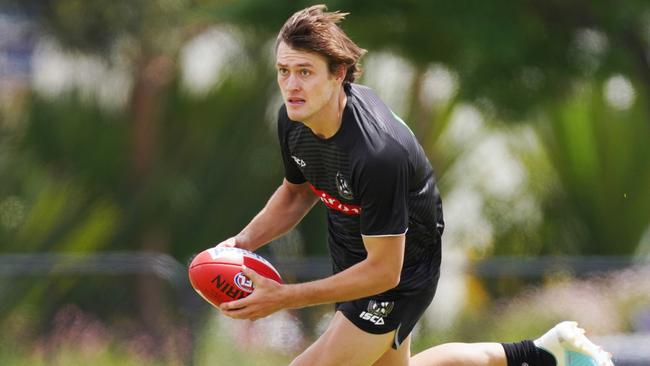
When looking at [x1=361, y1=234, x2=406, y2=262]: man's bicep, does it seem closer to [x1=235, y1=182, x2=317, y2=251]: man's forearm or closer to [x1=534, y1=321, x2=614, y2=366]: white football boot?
[x1=235, y1=182, x2=317, y2=251]: man's forearm

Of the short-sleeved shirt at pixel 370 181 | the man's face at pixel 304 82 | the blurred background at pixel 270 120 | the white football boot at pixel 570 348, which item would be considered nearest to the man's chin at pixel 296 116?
the man's face at pixel 304 82

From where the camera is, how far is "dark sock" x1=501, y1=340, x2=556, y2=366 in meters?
6.88

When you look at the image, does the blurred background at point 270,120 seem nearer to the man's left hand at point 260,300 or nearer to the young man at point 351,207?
the young man at point 351,207

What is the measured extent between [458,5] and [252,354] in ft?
13.2

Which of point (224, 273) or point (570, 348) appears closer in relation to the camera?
point (224, 273)

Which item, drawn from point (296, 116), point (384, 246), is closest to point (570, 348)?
point (384, 246)

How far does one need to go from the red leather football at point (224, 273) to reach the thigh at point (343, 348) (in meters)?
0.34

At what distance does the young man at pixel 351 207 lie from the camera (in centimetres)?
571

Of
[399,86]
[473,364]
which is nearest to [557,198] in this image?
[399,86]

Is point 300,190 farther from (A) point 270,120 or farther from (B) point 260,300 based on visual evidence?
(A) point 270,120

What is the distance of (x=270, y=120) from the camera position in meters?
15.2

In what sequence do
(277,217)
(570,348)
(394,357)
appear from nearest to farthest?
(394,357), (277,217), (570,348)

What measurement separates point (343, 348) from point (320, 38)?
138 cm

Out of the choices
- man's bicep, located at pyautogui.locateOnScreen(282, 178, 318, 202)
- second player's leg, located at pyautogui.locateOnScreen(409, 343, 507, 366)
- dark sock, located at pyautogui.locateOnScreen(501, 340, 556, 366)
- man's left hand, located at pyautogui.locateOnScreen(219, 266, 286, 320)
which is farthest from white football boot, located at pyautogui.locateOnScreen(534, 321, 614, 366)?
man's left hand, located at pyautogui.locateOnScreen(219, 266, 286, 320)
